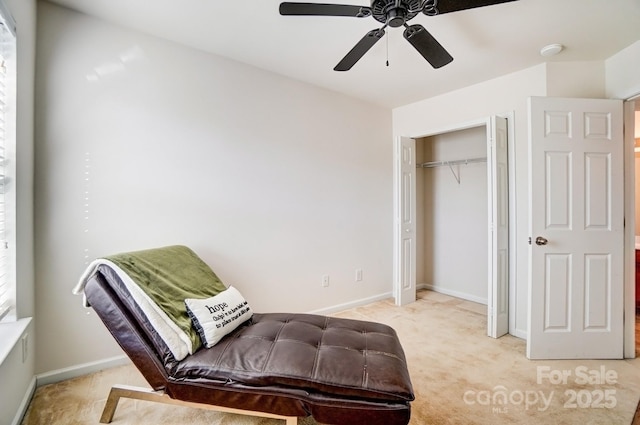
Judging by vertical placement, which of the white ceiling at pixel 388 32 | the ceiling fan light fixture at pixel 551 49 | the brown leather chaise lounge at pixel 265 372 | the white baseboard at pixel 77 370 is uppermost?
the white ceiling at pixel 388 32

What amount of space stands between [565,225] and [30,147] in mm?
3814

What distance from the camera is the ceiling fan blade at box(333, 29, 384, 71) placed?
5.26 feet

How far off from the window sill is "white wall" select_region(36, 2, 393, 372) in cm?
28

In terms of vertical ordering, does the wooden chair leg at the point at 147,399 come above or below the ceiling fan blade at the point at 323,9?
below

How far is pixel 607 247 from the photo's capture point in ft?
7.46

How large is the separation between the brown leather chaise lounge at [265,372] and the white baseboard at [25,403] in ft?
1.42

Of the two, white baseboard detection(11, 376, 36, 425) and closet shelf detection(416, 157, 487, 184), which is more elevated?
closet shelf detection(416, 157, 487, 184)

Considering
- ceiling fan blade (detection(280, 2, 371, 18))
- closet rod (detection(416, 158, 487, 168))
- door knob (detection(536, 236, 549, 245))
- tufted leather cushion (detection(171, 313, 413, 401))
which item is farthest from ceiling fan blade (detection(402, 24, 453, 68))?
closet rod (detection(416, 158, 487, 168))

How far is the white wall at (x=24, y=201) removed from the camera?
1548mm

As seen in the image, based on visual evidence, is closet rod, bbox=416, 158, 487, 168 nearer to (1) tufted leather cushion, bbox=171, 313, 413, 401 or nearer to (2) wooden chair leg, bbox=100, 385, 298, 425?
(1) tufted leather cushion, bbox=171, 313, 413, 401

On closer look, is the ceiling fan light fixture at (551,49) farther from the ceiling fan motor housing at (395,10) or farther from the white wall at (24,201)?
the white wall at (24,201)

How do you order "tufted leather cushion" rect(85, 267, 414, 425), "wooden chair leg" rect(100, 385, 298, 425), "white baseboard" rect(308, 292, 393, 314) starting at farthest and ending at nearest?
"white baseboard" rect(308, 292, 393, 314)
"wooden chair leg" rect(100, 385, 298, 425)
"tufted leather cushion" rect(85, 267, 414, 425)

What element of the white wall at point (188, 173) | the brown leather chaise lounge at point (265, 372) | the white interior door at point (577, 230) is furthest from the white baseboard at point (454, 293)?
the brown leather chaise lounge at point (265, 372)

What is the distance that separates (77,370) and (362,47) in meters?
2.83
